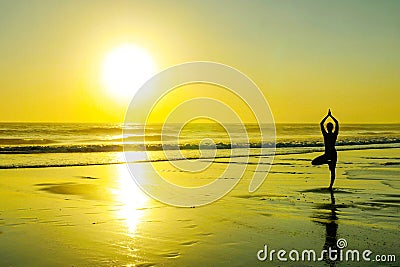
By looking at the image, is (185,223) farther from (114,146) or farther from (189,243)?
(114,146)

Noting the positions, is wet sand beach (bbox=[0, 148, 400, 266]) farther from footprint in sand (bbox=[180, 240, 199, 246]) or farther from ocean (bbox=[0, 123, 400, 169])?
ocean (bbox=[0, 123, 400, 169])

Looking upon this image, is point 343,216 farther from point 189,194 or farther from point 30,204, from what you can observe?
point 30,204

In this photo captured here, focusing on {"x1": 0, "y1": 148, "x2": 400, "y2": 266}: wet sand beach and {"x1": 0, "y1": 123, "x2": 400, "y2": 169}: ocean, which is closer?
{"x1": 0, "y1": 148, "x2": 400, "y2": 266}: wet sand beach

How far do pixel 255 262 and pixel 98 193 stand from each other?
8716 millimetres

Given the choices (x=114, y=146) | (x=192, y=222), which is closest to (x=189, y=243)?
(x=192, y=222)

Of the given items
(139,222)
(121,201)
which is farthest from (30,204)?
(139,222)

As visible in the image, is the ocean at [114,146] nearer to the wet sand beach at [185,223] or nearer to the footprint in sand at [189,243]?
the wet sand beach at [185,223]

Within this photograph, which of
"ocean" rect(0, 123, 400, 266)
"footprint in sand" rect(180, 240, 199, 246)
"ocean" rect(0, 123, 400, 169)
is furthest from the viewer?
"ocean" rect(0, 123, 400, 169)

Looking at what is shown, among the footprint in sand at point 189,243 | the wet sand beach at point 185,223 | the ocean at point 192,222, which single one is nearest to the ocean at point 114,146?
the ocean at point 192,222

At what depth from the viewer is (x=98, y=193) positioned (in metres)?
15.3

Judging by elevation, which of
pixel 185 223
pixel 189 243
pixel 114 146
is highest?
pixel 114 146

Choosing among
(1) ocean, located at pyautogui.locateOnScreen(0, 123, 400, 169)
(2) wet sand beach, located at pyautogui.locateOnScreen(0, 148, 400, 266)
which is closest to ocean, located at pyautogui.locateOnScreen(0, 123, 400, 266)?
(2) wet sand beach, located at pyautogui.locateOnScreen(0, 148, 400, 266)

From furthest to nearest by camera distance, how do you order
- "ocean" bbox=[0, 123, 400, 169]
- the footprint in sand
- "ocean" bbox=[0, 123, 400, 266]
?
"ocean" bbox=[0, 123, 400, 169] → the footprint in sand → "ocean" bbox=[0, 123, 400, 266]

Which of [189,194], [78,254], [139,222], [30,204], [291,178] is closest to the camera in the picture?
[78,254]
